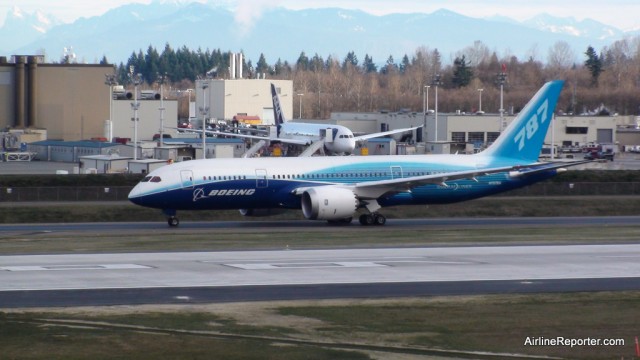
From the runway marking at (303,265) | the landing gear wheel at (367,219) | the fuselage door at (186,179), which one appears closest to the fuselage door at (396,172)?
the landing gear wheel at (367,219)

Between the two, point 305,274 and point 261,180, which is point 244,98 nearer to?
point 261,180

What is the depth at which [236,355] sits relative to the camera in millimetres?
18172

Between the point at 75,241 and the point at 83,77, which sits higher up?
the point at 83,77

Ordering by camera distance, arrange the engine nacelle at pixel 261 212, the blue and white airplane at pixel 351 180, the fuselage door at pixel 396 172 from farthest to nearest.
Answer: the fuselage door at pixel 396 172 → the engine nacelle at pixel 261 212 → the blue and white airplane at pixel 351 180

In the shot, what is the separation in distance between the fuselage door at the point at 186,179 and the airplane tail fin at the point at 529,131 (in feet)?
49.0

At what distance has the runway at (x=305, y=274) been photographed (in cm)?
2519

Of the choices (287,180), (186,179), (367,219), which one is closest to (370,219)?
(367,219)


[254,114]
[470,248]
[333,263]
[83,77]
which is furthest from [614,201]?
[254,114]

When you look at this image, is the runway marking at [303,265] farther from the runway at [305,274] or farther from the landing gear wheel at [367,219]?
the landing gear wheel at [367,219]

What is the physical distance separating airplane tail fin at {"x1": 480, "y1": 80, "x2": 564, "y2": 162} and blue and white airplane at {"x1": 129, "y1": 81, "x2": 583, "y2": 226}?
5 centimetres

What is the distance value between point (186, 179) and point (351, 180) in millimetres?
7920

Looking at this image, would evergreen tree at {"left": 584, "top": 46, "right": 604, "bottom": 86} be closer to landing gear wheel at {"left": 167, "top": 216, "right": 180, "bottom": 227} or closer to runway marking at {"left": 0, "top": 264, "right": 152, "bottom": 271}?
landing gear wheel at {"left": 167, "top": 216, "right": 180, "bottom": 227}

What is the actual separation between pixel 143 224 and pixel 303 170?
845cm

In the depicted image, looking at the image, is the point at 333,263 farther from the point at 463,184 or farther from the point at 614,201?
the point at 614,201
